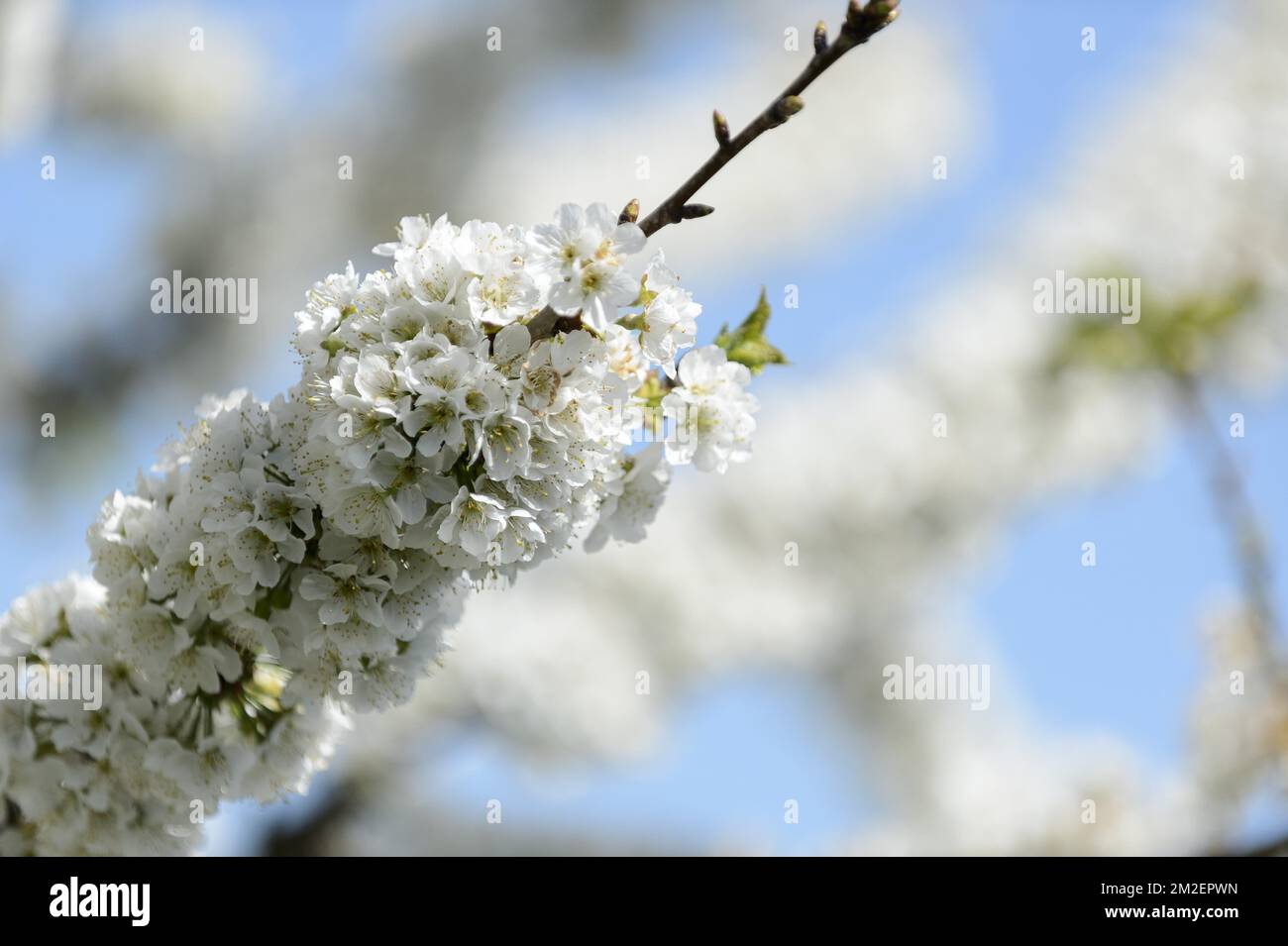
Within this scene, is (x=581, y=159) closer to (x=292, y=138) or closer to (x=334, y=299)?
(x=292, y=138)

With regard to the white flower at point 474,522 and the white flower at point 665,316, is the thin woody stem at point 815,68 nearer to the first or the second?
the white flower at point 665,316

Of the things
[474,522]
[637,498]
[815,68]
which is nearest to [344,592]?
[474,522]

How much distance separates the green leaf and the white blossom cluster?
9cm

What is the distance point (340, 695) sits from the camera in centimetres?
187

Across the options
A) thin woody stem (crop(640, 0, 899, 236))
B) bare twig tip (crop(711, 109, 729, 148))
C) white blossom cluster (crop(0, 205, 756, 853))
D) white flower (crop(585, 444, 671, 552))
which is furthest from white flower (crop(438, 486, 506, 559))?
bare twig tip (crop(711, 109, 729, 148))

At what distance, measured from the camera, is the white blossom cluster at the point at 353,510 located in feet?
5.40

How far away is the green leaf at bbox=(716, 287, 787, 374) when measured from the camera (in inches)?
76.0

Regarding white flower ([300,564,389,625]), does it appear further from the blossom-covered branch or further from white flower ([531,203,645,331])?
white flower ([531,203,645,331])

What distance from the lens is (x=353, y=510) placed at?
5.42 ft

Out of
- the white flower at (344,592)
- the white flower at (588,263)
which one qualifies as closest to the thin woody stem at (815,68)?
the white flower at (588,263)

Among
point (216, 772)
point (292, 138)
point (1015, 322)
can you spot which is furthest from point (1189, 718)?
point (292, 138)

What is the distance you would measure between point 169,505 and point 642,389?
774mm

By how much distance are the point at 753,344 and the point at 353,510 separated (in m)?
0.70

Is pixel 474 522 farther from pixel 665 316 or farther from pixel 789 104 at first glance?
pixel 789 104
